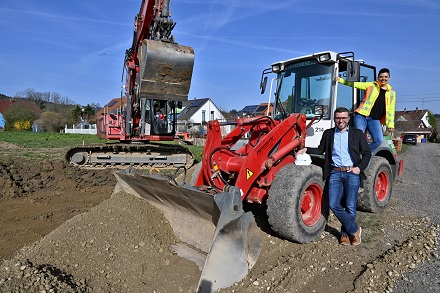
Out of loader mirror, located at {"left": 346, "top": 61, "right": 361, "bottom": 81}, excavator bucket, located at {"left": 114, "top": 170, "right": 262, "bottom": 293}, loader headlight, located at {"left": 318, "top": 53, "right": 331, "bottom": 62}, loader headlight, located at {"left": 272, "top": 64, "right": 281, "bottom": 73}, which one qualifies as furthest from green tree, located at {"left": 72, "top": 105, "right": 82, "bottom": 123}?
loader mirror, located at {"left": 346, "top": 61, "right": 361, "bottom": 81}

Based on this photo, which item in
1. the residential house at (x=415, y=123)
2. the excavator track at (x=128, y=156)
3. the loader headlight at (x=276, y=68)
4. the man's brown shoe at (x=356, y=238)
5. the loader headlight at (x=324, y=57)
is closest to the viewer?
the man's brown shoe at (x=356, y=238)

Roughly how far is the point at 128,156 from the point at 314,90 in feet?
20.9

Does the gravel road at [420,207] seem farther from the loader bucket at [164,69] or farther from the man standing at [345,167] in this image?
the loader bucket at [164,69]

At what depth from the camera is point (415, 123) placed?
239 feet

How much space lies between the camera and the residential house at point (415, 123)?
6631 cm

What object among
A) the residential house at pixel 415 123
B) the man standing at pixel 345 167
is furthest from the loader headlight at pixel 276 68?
the residential house at pixel 415 123

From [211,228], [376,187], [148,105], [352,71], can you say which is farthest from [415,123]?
[211,228]

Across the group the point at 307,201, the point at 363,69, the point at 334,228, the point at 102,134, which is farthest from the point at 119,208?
Answer: the point at 102,134

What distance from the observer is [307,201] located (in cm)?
497

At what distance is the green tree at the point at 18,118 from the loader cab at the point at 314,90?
54858 mm

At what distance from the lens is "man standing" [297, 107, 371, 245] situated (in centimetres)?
466

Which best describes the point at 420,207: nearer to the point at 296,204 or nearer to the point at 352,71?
the point at 352,71

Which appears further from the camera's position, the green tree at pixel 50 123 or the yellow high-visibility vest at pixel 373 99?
the green tree at pixel 50 123

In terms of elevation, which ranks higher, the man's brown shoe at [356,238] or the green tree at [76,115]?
the green tree at [76,115]
